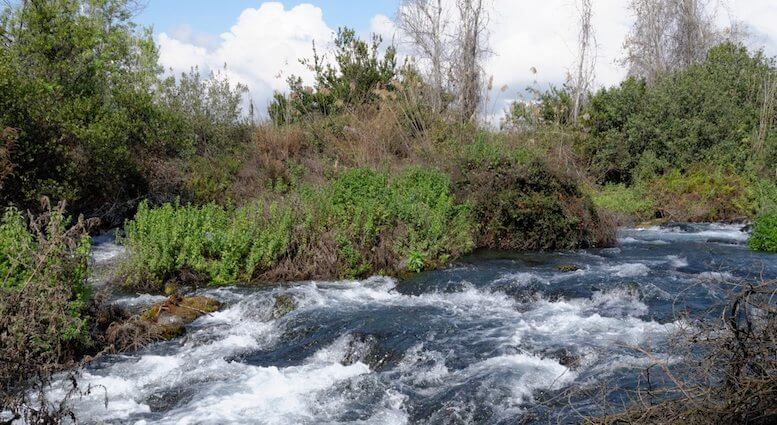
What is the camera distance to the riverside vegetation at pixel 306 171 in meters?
11.0

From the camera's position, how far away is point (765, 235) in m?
14.2

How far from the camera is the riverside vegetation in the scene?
11.0 m

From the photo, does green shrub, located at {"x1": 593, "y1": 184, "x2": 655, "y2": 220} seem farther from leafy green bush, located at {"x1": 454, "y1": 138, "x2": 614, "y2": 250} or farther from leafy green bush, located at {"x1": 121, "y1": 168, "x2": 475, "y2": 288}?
leafy green bush, located at {"x1": 121, "y1": 168, "x2": 475, "y2": 288}

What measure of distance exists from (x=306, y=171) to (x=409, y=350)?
12.1 meters

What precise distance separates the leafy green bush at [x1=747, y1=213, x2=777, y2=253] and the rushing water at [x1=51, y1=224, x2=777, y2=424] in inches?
84.0

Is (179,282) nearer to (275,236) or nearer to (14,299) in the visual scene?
(275,236)

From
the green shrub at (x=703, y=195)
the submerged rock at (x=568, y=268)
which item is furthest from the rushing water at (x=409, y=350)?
the green shrub at (x=703, y=195)

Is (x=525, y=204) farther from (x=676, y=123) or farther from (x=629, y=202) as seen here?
(x=676, y=123)

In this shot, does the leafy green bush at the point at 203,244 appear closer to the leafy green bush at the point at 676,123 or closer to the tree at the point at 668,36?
the leafy green bush at the point at 676,123

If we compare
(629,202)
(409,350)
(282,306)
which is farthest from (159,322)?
(629,202)

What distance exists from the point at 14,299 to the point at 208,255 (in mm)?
6630

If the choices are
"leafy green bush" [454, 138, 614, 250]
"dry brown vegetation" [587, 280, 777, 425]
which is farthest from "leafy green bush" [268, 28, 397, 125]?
"dry brown vegetation" [587, 280, 777, 425]

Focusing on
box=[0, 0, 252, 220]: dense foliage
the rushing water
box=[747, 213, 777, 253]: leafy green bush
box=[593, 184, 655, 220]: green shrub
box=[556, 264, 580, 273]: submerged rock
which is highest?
box=[0, 0, 252, 220]: dense foliage

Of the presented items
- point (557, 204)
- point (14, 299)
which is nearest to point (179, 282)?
point (14, 299)
